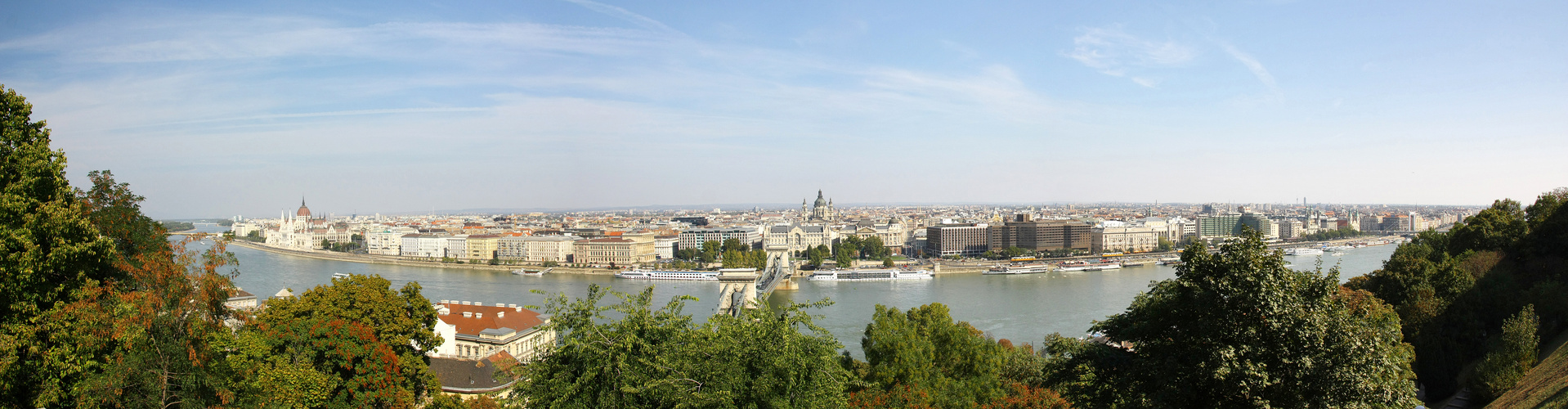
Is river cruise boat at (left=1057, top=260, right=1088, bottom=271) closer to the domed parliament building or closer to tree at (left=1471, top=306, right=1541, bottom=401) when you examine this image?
tree at (left=1471, top=306, right=1541, bottom=401)

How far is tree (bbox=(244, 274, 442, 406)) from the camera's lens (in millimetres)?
5434

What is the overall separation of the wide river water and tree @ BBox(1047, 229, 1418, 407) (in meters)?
8.21

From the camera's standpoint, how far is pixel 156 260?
15.0 feet

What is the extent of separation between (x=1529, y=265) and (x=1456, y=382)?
3.35 metres

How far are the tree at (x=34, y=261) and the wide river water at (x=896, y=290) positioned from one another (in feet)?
29.0

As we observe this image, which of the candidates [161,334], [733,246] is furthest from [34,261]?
[733,246]

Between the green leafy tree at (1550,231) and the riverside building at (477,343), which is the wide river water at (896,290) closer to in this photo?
the green leafy tree at (1550,231)

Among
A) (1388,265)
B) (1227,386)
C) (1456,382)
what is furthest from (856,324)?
(1227,386)

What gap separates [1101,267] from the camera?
1117 inches

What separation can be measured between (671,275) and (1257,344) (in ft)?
79.0

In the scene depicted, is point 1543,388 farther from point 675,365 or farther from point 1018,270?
point 1018,270

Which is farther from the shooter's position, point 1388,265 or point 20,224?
point 1388,265

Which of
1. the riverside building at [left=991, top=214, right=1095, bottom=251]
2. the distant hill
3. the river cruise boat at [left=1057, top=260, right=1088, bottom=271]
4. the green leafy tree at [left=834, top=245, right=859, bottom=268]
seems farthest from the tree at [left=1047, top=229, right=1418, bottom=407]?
the riverside building at [left=991, top=214, right=1095, bottom=251]

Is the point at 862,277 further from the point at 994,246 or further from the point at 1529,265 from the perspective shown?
the point at 1529,265
